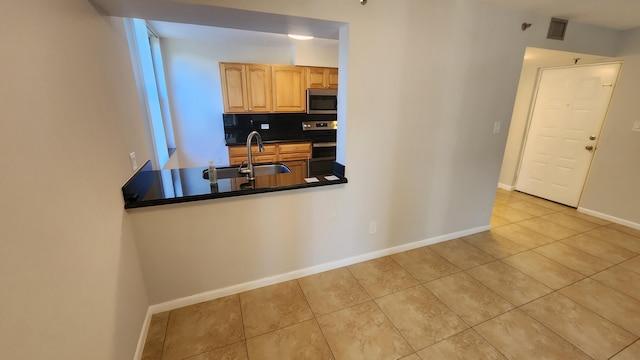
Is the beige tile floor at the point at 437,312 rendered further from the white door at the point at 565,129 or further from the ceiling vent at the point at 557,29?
the ceiling vent at the point at 557,29

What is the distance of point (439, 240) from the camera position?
2.88 m

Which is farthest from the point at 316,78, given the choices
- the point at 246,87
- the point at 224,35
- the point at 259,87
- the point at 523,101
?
the point at 523,101

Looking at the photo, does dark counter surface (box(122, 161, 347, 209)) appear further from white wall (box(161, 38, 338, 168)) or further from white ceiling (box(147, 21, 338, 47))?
white wall (box(161, 38, 338, 168))

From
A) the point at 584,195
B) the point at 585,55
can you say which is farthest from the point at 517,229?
the point at 585,55

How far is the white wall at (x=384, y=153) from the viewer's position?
6.09ft

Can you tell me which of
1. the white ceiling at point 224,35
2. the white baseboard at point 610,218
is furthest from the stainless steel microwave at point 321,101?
the white baseboard at point 610,218

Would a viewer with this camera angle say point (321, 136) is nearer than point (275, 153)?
No

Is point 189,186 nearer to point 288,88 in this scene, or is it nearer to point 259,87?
point 259,87

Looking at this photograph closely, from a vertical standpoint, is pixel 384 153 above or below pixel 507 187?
above

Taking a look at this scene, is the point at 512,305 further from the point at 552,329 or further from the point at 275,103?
the point at 275,103

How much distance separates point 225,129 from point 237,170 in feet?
7.41

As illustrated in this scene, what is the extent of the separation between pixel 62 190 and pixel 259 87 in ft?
12.1

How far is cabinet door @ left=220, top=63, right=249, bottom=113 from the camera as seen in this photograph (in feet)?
13.3

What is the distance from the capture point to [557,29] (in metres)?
2.62
